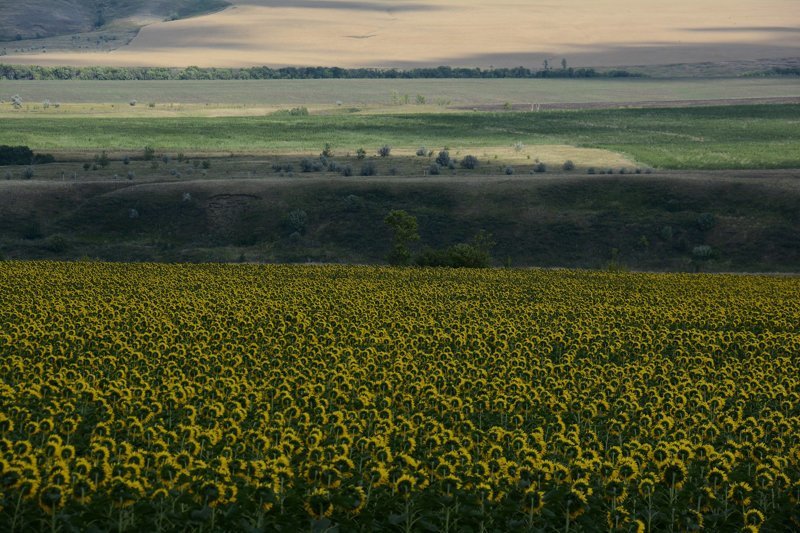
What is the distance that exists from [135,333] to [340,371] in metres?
6.69

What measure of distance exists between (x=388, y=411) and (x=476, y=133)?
13456cm

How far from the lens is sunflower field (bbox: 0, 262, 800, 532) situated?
14.8 m

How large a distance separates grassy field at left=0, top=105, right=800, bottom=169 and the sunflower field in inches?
3201

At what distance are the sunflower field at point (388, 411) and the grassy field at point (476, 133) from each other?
81.3 m

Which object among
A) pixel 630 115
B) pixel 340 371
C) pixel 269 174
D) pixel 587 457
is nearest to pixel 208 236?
pixel 269 174

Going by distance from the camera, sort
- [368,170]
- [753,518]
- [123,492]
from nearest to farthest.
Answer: [123,492] < [753,518] < [368,170]

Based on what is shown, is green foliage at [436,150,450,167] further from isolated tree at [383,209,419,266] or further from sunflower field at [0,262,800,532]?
sunflower field at [0,262,800,532]

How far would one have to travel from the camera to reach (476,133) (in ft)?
499

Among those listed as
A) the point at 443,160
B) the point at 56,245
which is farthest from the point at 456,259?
the point at 443,160

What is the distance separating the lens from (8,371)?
23.4 metres

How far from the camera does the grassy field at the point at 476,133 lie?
127125 mm

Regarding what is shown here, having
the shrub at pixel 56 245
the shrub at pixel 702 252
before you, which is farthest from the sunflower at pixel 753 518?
the shrub at pixel 56 245

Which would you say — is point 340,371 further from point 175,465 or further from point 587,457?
point 175,465

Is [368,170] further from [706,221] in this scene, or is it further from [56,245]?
[56,245]
